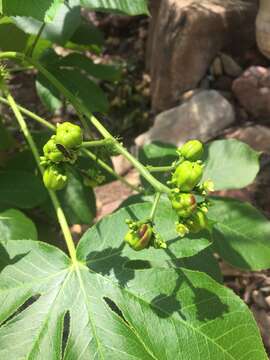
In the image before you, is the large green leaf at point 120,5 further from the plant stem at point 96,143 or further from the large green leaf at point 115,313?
the large green leaf at point 115,313

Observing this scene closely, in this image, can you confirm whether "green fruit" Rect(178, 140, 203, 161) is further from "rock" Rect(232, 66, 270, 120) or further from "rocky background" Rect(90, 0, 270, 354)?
"rock" Rect(232, 66, 270, 120)

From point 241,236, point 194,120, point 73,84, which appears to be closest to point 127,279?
point 241,236

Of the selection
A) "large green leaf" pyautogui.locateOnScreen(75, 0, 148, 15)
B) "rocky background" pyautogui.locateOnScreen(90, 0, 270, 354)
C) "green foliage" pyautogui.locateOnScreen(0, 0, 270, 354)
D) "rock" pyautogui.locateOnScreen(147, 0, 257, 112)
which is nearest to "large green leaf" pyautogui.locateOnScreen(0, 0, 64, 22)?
"green foliage" pyautogui.locateOnScreen(0, 0, 270, 354)

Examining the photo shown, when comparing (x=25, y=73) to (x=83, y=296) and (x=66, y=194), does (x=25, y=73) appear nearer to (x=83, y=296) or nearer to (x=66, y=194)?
(x=66, y=194)

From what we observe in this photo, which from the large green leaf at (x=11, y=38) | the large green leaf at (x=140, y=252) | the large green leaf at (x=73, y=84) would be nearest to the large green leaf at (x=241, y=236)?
the large green leaf at (x=140, y=252)

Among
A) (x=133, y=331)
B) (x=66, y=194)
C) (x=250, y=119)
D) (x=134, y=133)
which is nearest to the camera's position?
(x=133, y=331)

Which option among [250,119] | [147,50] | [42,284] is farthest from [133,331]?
[147,50]
